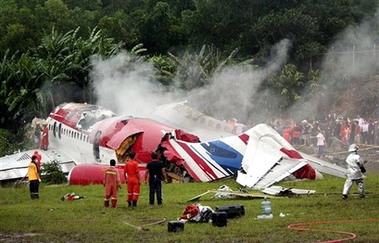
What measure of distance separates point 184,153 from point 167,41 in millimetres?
47137

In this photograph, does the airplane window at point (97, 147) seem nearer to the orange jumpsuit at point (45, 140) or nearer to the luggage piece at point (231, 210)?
the orange jumpsuit at point (45, 140)

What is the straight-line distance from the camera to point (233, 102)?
49469mm

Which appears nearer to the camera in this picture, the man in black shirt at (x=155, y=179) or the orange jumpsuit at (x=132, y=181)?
the orange jumpsuit at (x=132, y=181)

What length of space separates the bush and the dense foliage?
14455mm

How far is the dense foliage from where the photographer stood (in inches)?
1954

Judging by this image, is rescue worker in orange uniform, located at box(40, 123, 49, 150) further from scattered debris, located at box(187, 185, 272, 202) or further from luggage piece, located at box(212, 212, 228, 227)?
luggage piece, located at box(212, 212, 228, 227)

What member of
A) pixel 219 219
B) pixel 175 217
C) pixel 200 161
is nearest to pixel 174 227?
pixel 219 219

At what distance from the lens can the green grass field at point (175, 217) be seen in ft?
58.9

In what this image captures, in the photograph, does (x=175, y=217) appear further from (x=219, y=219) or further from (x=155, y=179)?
(x=155, y=179)

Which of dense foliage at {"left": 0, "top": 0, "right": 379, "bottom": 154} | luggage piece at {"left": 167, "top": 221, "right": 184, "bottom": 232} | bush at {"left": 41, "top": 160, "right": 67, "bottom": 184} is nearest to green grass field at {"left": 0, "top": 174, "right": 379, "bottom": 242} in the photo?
luggage piece at {"left": 167, "top": 221, "right": 184, "bottom": 232}

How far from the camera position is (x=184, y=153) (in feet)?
99.8

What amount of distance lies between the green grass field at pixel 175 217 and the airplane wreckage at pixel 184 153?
0.79 m

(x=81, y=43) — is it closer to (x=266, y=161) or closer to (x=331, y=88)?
(x=331, y=88)

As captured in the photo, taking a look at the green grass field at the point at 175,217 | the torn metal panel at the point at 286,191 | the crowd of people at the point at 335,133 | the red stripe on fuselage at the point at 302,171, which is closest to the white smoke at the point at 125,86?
the crowd of people at the point at 335,133
